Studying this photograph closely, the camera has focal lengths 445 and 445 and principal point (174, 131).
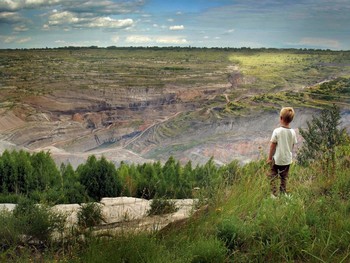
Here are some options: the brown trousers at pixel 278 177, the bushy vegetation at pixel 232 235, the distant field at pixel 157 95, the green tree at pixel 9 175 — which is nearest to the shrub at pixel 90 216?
the bushy vegetation at pixel 232 235

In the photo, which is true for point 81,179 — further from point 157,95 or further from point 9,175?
point 157,95

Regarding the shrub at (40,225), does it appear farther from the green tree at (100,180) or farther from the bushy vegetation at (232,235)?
the green tree at (100,180)

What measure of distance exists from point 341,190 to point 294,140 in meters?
0.65

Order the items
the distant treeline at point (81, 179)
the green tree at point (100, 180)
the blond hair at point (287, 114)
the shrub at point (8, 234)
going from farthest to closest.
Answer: the green tree at point (100, 180) → the distant treeline at point (81, 179) → the blond hair at point (287, 114) → the shrub at point (8, 234)

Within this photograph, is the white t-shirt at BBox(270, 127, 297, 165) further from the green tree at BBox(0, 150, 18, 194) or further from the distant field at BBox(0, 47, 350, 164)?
the distant field at BBox(0, 47, 350, 164)

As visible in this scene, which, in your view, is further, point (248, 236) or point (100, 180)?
point (100, 180)

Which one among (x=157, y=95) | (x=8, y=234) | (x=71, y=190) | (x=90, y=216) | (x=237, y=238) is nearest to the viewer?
(x=237, y=238)

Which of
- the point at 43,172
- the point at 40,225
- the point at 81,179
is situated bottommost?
the point at 81,179

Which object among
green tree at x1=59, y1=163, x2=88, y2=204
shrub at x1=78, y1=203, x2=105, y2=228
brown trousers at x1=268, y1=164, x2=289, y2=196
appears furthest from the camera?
green tree at x1=59, y1=163, x2=88, y2=204

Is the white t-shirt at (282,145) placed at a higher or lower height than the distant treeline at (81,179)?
higher

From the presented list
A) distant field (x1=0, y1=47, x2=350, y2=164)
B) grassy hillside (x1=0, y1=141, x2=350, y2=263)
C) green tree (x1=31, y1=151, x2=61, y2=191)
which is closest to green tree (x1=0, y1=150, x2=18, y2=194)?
green tree (x1=31, y1=151, x2=61, y2=191)

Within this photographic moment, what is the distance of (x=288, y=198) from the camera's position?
227cm

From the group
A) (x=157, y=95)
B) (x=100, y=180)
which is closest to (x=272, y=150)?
(x=100, y=180)

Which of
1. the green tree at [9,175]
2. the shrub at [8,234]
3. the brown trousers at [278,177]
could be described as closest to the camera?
the shrub at [8,234]
